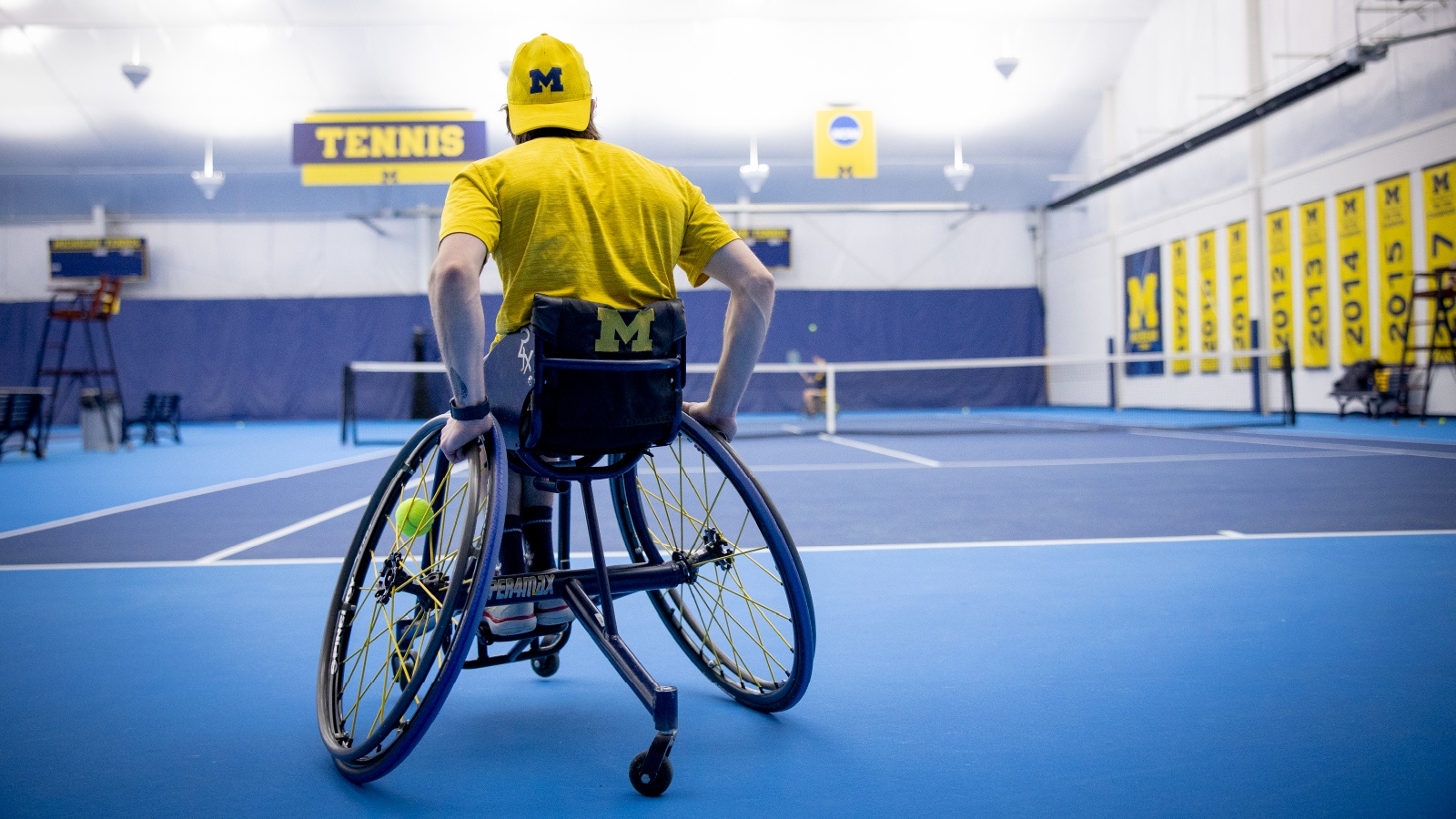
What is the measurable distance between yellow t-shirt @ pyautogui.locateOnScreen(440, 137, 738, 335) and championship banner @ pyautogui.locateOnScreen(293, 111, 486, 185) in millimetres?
11152

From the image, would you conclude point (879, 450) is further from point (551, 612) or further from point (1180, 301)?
point (1180, 301)

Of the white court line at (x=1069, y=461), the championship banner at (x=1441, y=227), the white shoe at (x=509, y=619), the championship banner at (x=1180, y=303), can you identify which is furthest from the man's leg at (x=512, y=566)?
the championship banner at (x=1180, y=303)

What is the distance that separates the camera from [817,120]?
1319 centimetres

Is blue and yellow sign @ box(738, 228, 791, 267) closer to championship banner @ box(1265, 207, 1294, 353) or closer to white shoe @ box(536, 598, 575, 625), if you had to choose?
championship banner @ box(1265, 207, 1294, 353)

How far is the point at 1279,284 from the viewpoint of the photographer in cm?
1473

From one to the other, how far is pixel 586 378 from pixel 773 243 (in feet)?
69.9

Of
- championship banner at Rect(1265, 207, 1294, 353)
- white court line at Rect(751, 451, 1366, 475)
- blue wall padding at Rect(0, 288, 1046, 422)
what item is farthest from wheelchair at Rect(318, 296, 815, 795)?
blue wall padding at Rect(0, 288, 1046, 422)

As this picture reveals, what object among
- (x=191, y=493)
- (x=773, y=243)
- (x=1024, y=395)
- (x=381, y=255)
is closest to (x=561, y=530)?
(x=191, y=493)

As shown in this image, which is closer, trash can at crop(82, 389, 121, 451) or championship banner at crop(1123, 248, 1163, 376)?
trash can at crop(82, 389, 121, 451)

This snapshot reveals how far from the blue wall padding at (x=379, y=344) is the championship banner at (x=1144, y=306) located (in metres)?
4.19

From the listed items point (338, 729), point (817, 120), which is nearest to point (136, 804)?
point (338, 729)

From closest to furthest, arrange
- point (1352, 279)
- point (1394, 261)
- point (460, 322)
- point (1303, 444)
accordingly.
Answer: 1. point (460, 322)
2. point (1303, 444)
3. point (1394, 261)
4. point (1352, 279)

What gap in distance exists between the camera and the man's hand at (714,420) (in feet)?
6.58

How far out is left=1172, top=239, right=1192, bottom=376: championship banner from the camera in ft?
56.4
